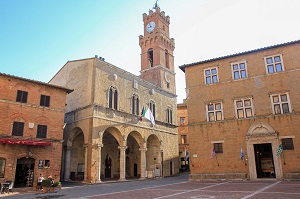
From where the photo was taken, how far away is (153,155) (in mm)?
35312

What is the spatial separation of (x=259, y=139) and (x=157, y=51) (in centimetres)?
2658

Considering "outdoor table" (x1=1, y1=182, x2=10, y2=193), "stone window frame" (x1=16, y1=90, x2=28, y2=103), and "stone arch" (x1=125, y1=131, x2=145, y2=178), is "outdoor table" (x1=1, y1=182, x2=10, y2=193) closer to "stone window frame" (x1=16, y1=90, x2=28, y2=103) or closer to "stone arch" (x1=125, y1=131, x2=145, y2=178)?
"stone window frame" (x1=16, y1=90, x2=28, y2=103)

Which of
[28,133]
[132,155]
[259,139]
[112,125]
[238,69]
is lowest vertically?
[132,155]

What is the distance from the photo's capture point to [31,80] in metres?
22.1

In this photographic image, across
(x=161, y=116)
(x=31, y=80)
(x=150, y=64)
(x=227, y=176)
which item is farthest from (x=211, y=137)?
(x=150, y=64)

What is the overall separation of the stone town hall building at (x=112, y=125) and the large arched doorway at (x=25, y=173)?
5.26m

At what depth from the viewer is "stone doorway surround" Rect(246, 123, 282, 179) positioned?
2088cm

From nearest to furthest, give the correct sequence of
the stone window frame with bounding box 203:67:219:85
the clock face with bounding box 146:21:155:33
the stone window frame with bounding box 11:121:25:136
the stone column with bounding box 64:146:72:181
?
the stone window frame with bounding box 11:121:25:136
the stone window frame with bounding box 203:67:219:85
the stone column with bounding box 64:146:72:181
the clock face with bounding box 146:21:155:33

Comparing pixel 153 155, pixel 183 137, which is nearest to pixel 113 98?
pixel 153 155

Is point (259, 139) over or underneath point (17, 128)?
underneath

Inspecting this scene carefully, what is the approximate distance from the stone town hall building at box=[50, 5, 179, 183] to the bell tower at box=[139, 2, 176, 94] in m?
0.85

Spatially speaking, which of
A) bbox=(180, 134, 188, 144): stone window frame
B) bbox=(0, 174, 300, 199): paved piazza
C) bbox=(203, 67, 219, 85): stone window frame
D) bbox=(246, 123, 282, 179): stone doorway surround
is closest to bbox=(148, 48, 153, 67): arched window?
bbox=(180, 134, 188, 144): stone window frame

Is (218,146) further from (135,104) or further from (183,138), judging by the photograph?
(183,138)

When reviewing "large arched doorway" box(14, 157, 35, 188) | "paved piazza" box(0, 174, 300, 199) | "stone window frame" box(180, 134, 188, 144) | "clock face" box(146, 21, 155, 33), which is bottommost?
"paved piazza" box(0, 174, 300, 199)
